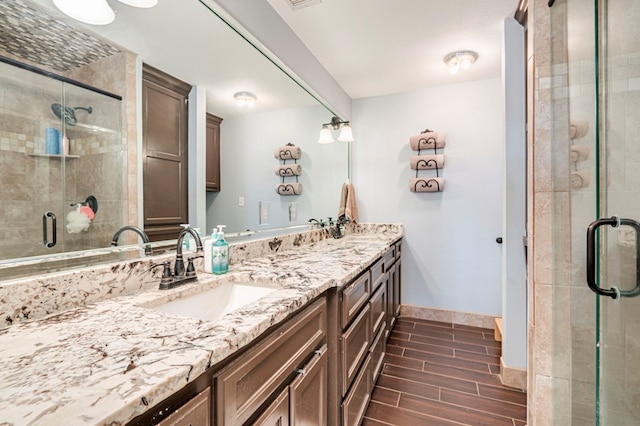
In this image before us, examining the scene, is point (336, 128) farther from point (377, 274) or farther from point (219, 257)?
point (219, 257)

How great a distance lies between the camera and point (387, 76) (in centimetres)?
275

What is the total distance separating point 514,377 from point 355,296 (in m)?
1.40

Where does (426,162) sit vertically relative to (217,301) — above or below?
above

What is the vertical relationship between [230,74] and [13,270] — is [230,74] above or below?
above

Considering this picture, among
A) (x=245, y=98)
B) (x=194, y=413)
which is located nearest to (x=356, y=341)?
(x=194, y=413)

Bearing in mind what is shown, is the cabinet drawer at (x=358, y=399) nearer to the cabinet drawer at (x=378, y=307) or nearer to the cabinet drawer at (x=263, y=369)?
the cabinet drawer at (x=378, y=307)

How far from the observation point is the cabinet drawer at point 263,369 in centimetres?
65

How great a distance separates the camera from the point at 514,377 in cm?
192

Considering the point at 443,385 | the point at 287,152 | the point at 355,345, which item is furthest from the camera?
the point at 287,152

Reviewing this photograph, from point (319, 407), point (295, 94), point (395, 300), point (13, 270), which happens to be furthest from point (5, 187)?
point (395, 300)

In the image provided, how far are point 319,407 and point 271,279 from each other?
1.74ft

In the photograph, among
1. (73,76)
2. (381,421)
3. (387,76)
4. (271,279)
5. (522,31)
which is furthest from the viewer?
(387,76)

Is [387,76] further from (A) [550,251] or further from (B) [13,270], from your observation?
(B) [13,270]

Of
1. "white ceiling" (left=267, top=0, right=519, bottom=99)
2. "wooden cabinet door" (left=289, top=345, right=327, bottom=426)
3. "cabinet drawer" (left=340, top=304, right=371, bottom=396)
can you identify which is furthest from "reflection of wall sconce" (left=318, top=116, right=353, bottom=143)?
"wooden cabinet door" (left=289, top=345, right=327, bottom=426)
